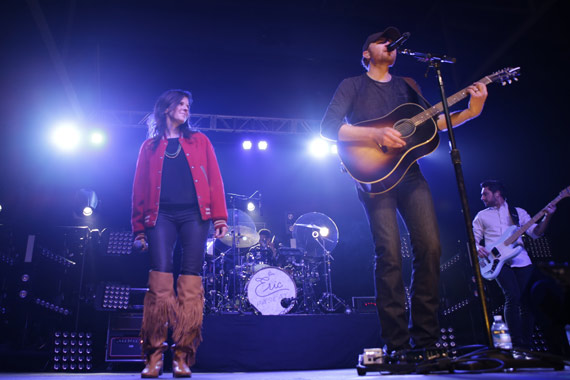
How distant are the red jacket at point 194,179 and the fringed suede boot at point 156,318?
394 mm

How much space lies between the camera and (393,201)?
8.49ft

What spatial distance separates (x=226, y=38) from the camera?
281 inches

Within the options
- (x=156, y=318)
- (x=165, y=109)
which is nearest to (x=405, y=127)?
(x=165, y=109)

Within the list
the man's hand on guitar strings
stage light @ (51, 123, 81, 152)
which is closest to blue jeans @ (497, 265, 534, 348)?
the man's hand on guitar strings

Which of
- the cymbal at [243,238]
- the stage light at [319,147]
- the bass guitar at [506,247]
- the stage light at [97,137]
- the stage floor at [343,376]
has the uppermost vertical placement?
the stage light at [319,147]

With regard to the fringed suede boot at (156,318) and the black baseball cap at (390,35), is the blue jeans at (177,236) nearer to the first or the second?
the fringed suede boot at (156,318)

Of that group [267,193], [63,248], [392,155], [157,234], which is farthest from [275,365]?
[267,193]

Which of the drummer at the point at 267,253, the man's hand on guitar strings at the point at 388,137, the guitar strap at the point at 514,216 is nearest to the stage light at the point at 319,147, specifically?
the drummer at the point at 267,253

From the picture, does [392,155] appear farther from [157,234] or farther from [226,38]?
Result: [226,38]

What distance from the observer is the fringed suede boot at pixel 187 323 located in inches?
103

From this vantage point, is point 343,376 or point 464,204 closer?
point 464,204

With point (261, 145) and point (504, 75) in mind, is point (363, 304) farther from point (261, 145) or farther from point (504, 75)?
point (504, 75)

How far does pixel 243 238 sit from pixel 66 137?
4.05 metres

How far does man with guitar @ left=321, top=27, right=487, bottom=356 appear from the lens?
2355 millimetres
